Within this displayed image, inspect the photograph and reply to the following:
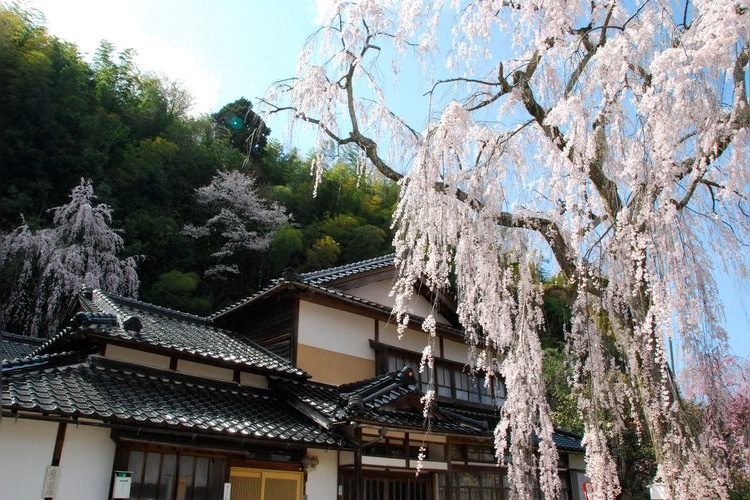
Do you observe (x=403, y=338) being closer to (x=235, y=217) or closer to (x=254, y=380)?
(x=254, y=380)

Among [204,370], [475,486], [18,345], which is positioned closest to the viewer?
[204,370]

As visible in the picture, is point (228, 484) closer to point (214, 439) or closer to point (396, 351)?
point (214, 439)

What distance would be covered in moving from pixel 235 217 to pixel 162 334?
17.3 meters

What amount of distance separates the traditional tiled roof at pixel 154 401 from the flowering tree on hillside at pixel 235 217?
16.2m

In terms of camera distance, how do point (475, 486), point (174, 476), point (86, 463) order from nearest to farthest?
1. point (86, 463)
2. point (174, 476)
3. point (475, 486)

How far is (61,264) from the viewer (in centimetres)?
1836

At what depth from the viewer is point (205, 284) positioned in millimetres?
24297

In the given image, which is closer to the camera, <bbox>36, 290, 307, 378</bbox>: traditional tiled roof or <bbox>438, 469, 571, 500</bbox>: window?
<bbox>36, 290, 307, 378</bbox>: traditional tiled roof

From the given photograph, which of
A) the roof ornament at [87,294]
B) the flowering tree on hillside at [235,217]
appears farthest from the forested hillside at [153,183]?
the roof ornament at [87,294]

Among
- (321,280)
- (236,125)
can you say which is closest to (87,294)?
(321,280)

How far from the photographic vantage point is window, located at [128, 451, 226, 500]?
282 inches

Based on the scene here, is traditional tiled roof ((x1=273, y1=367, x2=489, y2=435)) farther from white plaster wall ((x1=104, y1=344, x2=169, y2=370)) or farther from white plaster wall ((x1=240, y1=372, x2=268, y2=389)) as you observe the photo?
white plaster wall ((x1=104, y1=344, x2=169, y2=370))

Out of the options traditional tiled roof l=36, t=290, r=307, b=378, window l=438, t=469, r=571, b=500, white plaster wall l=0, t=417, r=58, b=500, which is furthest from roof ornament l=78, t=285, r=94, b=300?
window l=438, t=469, r=571, b=500

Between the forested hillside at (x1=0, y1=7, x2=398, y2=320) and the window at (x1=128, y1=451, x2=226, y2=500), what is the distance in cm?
1187
